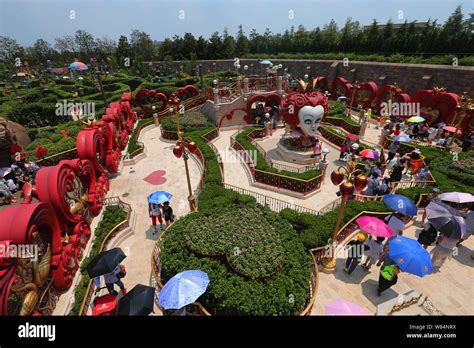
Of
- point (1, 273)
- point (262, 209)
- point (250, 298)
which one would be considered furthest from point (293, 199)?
point (1, 273)

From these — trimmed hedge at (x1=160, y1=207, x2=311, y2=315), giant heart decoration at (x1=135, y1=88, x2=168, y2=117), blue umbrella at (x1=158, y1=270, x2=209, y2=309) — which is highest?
giant heart decoration at (x1=135, y1=88, x2=168, y2=117)

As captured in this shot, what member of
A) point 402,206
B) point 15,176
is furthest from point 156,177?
point 402,206

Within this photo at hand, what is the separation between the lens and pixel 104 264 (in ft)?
28.0

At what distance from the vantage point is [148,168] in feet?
62.4

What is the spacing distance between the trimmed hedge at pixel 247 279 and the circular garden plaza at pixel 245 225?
45mm

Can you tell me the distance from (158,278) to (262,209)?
5275 millimetres

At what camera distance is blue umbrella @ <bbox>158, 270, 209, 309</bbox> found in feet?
23.1

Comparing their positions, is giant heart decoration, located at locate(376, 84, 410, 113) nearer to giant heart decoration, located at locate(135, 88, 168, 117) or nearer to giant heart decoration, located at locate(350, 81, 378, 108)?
giant heart decoration, located at locate(350, 81, 378, 108)

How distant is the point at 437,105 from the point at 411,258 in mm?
20818

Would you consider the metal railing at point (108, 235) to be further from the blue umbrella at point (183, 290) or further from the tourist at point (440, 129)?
the tourist at point (440, 129)

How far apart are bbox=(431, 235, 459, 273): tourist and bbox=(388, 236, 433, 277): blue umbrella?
220cm

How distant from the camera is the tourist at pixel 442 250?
30.3 feet

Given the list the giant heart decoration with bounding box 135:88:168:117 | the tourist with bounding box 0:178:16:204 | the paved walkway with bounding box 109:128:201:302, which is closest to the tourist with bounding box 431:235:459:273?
the paved walkway with bounding box 109:128:201:302
